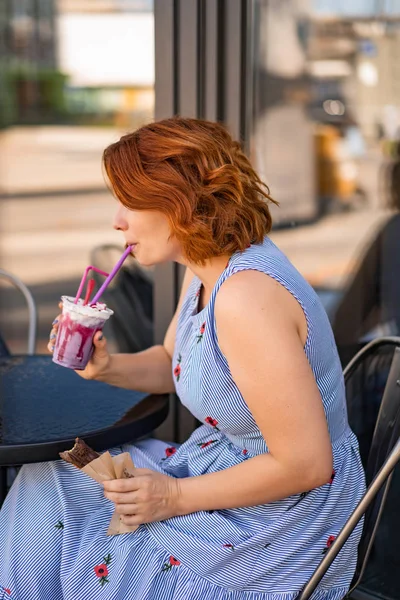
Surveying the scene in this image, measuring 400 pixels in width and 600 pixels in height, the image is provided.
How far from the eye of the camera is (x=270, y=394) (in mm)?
1397

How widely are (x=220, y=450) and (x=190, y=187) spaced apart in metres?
0.52

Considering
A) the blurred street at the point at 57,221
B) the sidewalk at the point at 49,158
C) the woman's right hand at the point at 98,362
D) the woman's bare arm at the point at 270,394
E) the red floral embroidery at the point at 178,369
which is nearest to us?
the woman's bare arm at the point at 270,394

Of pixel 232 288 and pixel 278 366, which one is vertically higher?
pixel 232 288

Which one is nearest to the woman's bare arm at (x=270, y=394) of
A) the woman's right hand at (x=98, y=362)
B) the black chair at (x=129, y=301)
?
the woman's right hand at (x=98, y=362)

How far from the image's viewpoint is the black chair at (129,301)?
286 centimetres

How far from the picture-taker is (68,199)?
3.51 meters

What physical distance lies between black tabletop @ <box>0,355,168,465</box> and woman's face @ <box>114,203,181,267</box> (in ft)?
1.19

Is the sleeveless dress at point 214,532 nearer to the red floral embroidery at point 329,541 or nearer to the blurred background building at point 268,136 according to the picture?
the red floral embroidery at point 329,541

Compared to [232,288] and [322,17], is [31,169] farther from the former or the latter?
[232,288]

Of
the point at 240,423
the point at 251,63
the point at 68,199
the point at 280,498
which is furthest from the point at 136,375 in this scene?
the point at 68,199

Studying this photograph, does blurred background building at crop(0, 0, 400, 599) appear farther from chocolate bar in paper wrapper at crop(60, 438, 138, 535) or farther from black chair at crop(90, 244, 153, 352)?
chocolate bar in paper wrapper at crop(60, 438, 138, 535)

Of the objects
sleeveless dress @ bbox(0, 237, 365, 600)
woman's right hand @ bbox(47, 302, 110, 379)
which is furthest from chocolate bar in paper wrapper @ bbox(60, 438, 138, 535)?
woman's right hand @ bbox(47, 302, 110, 379)

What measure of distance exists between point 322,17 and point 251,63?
3.36 ft

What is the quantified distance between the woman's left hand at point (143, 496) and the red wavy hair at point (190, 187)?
43 cm
